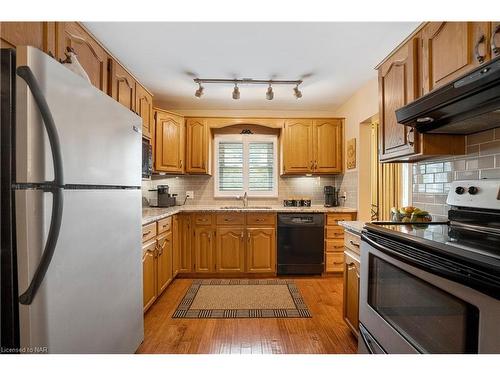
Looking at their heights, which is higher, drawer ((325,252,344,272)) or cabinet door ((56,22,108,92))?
cabinet door ((56,22,108,92))

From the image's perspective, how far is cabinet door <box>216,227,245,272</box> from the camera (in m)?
3.30

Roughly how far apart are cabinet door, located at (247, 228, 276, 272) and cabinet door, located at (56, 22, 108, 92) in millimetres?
2231

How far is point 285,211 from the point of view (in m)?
3.32

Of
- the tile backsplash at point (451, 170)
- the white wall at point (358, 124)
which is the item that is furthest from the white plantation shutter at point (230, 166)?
the tile backsplash at point (451, 170)

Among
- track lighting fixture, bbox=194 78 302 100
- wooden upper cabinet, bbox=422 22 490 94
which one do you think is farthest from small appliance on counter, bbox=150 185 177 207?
wooden upper cabinet, bbox=422 22 490 94

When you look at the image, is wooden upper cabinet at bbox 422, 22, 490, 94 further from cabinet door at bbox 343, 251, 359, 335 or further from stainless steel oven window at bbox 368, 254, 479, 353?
cabinet door at bbox 343, 251, 359, 335

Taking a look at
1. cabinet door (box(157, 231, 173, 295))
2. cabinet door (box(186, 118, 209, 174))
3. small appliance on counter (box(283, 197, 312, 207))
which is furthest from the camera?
small appliance on counter (box(283, 197, 312, 207))

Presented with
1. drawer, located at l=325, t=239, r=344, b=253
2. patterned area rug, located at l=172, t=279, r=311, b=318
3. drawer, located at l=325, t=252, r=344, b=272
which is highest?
drawer, located at l=325, t=239, r=344, b=253

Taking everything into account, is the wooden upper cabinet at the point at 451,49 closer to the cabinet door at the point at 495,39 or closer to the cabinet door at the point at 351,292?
the cabinet door at the point at 495,39

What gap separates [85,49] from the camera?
69.4 inches

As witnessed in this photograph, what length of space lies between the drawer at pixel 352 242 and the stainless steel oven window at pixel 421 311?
0.95ft

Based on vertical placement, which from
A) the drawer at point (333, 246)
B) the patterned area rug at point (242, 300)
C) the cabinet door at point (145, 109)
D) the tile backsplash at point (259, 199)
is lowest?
the patterned area rug at point (242, 300)

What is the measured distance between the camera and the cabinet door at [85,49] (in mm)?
1490
